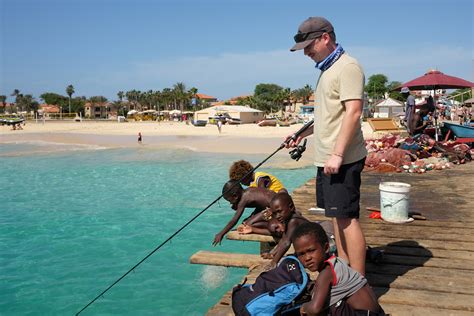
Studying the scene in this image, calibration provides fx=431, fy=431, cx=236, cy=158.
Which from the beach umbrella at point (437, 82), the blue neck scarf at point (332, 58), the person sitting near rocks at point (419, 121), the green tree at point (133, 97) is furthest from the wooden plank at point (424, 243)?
the green tree at point (133, 97)

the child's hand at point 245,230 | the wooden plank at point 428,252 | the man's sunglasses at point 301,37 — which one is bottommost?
the wooden plank at point 428,252

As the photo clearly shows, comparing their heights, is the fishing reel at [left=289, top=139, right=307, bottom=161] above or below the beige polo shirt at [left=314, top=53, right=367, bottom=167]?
below

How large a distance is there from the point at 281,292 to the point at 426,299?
1.06 m

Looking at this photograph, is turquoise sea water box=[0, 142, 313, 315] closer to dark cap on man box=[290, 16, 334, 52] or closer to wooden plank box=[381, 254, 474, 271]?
wooden plank box=[381, 254, 474, 271]

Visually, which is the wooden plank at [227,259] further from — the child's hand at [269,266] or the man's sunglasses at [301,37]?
the man's sunglasses at [301,37]

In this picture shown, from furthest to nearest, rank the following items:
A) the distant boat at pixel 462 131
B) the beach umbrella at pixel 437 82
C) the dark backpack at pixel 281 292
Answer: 1. the beach umbrella at pixel 437 82
2. the distant boat at pixel 462 131
3. the dark backpack at pixel 281 292

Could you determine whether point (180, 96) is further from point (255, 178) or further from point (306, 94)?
point (255, 178)

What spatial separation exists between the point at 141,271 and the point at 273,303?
5595mm

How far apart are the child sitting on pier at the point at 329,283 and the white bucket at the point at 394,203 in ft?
8.17

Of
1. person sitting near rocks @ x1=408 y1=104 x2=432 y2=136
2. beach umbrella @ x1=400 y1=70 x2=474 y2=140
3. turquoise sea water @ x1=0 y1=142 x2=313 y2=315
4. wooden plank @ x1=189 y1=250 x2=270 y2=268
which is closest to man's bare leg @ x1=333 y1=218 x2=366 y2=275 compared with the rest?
wooden plank @ x1=189 y1=250 x2=270 y2=268

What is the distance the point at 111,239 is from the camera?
370 inches

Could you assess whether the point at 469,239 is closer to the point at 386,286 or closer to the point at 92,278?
the point at 386,286

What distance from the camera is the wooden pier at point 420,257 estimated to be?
2.88m

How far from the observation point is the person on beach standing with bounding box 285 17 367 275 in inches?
104
